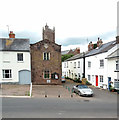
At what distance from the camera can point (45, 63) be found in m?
23.4

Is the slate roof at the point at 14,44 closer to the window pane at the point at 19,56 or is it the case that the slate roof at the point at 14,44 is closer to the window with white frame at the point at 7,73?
the window pane at the point at 19,56

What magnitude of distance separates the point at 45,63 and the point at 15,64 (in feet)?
19.1

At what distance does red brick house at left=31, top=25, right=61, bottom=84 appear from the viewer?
2302 cm

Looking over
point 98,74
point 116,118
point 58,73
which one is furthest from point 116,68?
point 116,118

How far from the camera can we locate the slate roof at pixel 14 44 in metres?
21.5

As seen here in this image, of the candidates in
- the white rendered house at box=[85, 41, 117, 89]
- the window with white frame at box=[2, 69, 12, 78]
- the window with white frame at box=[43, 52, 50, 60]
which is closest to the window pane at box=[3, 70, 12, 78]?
the window with white frame at box=[2, 69, 12, 78]

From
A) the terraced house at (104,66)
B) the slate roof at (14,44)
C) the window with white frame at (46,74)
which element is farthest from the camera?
the window with white frame at (46,74)

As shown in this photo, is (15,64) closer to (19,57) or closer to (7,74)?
(19,57)

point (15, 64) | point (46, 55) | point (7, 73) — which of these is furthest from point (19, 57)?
point (46, 55)

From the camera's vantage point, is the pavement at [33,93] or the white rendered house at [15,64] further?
the white rendered house at [15,64]

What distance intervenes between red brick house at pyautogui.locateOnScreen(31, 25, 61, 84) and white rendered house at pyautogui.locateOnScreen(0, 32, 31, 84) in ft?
5.10

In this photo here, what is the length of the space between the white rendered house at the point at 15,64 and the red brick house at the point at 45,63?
5.10 ft

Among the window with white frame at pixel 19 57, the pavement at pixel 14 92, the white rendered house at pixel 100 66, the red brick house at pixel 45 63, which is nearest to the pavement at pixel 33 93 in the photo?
the pavement at pixel 14 92

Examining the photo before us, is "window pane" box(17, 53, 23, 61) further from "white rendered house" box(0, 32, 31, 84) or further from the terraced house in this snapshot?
the terraced house
